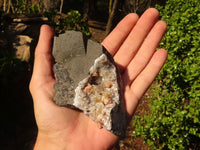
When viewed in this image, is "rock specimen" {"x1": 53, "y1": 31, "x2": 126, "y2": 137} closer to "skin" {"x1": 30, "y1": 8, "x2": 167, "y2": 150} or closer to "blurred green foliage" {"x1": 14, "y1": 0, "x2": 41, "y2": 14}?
"skin" {"x1": 30, "y1": 8, "x2": 167, "y2": 150}

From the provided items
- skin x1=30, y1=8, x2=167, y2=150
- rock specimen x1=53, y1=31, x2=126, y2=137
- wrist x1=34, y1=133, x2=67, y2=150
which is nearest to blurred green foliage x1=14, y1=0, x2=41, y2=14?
skin x1=30, y1=8, x2=167, y2=150

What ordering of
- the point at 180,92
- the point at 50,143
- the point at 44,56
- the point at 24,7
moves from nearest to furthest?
the point at 50,143 → the point at 44,56 → the point at 180,92 → the point at 24,7

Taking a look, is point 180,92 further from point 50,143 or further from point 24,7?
point 24,7

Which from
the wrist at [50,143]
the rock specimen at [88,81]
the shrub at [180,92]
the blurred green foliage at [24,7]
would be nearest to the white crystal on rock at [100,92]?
the rock specimen at [88,81]

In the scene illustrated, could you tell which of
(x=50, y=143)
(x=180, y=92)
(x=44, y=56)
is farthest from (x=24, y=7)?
(x=180, y=92)

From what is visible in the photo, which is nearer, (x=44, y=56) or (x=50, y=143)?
(x=50, y=143)

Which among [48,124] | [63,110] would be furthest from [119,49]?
[48,124]

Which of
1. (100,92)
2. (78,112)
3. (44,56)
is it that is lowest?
(78,112)
